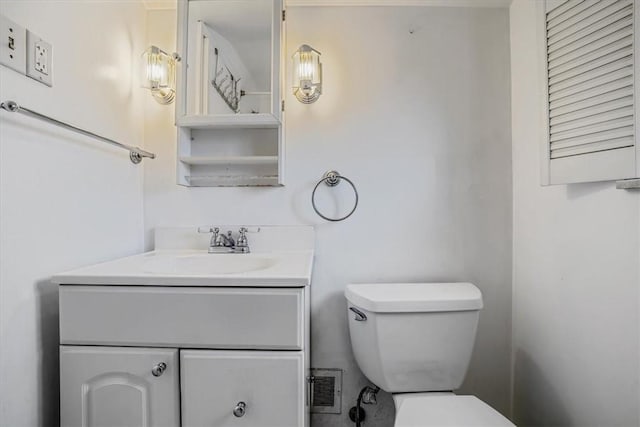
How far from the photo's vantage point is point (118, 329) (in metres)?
0.82

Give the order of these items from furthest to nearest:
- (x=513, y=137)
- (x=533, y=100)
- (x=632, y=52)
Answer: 1. (x=513, y=137)
2. (x=533, y=100)
3. (x=632, y=52)

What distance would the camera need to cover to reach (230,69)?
1.24m

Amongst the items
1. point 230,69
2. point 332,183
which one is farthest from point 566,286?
point 230,69

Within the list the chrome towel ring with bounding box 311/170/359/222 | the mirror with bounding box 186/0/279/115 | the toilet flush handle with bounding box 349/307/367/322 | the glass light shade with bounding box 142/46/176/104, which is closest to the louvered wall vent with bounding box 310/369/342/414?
the toilet flush handle with bounding box 349/307/367/322

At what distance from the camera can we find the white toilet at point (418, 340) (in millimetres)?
1056

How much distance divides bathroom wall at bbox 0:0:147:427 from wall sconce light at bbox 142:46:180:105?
0.09m

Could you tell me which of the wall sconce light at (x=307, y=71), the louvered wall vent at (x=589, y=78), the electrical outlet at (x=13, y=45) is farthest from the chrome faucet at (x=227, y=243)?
the louvered wall vent at (x=589, y=78)

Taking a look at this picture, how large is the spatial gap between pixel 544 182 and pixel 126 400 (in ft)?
4.53

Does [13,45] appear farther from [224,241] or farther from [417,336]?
[417,336]

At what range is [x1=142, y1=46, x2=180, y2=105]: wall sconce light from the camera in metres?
1.21

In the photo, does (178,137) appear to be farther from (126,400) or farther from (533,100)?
(533,100)

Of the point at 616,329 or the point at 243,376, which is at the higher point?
the point at 616,329

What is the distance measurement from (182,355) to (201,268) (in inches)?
16.3

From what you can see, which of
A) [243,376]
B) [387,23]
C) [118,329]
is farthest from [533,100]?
[118,329]
